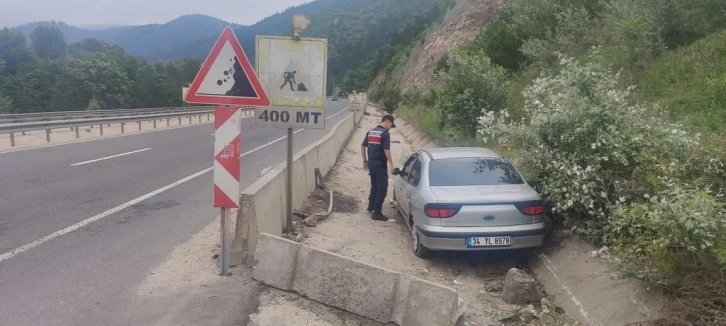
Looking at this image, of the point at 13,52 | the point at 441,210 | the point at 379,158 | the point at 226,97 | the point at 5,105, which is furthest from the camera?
the point at 13,52

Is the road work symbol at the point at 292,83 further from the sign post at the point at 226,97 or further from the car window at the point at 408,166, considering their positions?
the car window at the point at 408,166

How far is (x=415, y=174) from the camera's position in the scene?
8391mm

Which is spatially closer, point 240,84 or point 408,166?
point 240,84

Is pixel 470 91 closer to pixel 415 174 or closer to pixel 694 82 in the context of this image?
pixel 694 82

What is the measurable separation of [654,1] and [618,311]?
10.8 m

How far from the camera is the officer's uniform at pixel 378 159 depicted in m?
9.52

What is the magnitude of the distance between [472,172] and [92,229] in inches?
202

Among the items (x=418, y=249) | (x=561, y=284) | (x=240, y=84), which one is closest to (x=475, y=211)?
(x=418, y=249)

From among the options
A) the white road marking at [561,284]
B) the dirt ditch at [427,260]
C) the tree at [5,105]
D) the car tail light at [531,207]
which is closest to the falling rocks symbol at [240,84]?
the dirt ditch at [427,260]

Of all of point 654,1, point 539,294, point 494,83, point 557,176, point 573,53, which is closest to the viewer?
point 539,294

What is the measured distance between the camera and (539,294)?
19.9 feet

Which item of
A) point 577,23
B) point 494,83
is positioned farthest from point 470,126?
point 577,23

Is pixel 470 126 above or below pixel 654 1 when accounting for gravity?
below

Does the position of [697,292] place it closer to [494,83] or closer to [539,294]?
[539,294]
